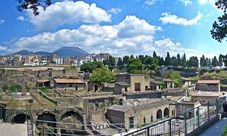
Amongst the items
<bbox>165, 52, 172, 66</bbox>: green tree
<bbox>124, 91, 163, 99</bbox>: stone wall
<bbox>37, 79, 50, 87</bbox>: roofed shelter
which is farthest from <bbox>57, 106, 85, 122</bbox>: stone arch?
<bbox>165, 52, 172, 66</bbox>: green tree

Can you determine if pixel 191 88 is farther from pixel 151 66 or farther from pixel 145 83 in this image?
pixel 151 66

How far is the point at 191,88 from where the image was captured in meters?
52.0

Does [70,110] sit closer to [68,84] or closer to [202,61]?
[68,84]

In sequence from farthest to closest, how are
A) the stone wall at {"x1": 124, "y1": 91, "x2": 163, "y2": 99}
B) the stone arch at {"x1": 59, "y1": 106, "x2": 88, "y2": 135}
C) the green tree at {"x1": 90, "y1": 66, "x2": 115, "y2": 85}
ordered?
1. the green tree at {"x1": 90, "y1": 66, "x2": 115, "y2": 85}
2. the stone wall at {"x1": 124, "y1": 91, "x2": 163, "y2": 99}
3. the stone arch at {"x1": 59, "y1": 106, "x2": 88, "y2": 135}

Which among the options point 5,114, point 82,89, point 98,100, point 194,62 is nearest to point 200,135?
point 5,114

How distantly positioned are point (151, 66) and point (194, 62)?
22.4 metres

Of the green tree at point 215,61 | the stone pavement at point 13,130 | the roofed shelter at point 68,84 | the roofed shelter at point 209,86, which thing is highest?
the green tree at point 215,61

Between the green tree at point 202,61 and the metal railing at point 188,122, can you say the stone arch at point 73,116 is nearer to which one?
the metal railing at point 188,122

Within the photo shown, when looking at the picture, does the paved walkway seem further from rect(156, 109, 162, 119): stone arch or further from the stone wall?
the stone wall

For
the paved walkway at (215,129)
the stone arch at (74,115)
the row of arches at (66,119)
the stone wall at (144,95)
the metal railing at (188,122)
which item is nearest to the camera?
the metal railing at (188,122)

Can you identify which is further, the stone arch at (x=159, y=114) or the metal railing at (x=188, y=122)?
the stone arch at (x=159, y=114)

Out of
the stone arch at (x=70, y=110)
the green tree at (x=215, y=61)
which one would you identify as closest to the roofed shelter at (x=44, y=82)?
the stone arch at (x=70, y=110)

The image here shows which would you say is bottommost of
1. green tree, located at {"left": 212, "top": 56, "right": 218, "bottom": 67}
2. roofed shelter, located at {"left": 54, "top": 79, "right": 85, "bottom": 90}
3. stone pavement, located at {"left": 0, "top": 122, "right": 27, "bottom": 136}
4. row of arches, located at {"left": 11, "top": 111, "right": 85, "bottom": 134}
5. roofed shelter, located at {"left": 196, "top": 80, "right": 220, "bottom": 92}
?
row of arches, located at {"left": 11, "top": 111, "right": 85, "bottom": 134}

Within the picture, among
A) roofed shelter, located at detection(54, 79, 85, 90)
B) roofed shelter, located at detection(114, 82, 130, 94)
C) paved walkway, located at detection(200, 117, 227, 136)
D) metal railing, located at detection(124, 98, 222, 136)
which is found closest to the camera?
metal railing, located at detection(124, 98, 222, 136)
